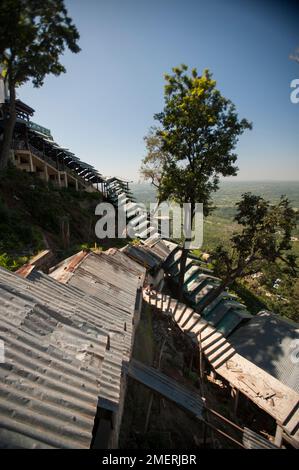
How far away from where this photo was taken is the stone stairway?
1155 centimetres

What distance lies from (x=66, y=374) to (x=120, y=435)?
3888 mm

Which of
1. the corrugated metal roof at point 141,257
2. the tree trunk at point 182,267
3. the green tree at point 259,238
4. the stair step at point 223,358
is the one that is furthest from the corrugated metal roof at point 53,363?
the tree trunk at point 182,267

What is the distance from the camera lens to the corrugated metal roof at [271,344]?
11.7 meters

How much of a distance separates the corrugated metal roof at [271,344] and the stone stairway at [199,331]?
176 centimetres

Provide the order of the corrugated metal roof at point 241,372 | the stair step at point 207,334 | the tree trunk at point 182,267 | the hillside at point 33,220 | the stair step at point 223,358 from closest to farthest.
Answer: the corrugated metal roof at point 241,372
the stair step at point 223,358
the stair step at point 207,334
the hillside at point 33,220
the tree trunk at point 182,267

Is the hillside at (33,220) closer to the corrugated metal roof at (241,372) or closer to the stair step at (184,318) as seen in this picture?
the corrugated metal roof at (241,372)

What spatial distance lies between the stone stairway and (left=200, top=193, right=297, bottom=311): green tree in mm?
4914

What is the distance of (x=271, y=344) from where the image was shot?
43.3 feet

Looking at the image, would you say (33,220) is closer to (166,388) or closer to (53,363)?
(166,388)

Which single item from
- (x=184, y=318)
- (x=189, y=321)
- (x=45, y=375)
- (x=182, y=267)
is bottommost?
(x=189, y=321)

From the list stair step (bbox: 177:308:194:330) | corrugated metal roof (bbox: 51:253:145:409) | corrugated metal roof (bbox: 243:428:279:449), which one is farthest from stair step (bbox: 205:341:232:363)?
corrugated metal roof (bbox: 51:253:145:409)

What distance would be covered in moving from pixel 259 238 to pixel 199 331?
248 inches

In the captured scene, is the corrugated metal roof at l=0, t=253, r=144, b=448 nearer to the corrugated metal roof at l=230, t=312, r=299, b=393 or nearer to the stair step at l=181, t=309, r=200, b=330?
the stair step at l=181, t=309, r=200, b=330

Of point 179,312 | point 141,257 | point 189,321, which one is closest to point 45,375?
point 189,321
